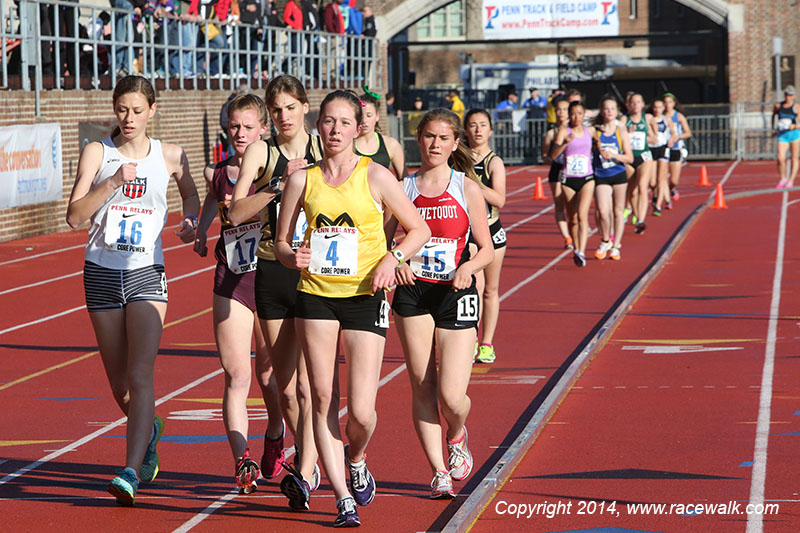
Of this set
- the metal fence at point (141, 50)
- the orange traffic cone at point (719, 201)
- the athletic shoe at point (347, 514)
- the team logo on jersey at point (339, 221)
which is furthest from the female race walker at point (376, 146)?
the orange traffic cone at point (719, 201)

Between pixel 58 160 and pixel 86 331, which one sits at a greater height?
pixel 58 160

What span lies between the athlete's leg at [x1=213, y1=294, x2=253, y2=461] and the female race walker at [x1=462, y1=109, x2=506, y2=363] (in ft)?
10.5

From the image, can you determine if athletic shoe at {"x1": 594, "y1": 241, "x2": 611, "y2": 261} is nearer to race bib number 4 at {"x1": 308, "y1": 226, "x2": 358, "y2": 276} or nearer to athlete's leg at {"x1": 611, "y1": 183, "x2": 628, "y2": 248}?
athlete's leg at {"x1": 611, "y1": 183, "x2": 628, "y2": 248}

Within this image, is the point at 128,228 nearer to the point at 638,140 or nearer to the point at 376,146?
the point at 376,146

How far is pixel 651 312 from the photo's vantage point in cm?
1298

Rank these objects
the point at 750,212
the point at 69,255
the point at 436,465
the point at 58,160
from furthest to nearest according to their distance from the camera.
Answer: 1. the point at 750,212
2. the point at 58,160
3. the point at 69,255
4. the point at 436,465

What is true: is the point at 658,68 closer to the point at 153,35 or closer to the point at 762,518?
the point at 153,35

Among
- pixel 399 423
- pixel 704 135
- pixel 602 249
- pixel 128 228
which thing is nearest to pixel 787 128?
pixel 602 249

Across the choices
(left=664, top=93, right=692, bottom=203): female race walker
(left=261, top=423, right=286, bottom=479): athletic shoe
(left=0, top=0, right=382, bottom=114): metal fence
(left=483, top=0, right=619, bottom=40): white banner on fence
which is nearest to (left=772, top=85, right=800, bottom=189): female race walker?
(left=664, top=93, right=692, bottom=203): female race walker

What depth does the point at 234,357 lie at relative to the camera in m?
6.59

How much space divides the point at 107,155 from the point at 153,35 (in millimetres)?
19727

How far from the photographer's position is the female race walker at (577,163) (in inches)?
635

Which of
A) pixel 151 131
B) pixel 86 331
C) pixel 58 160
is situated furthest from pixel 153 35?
pixel 86 331

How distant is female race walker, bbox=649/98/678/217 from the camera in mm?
22453
